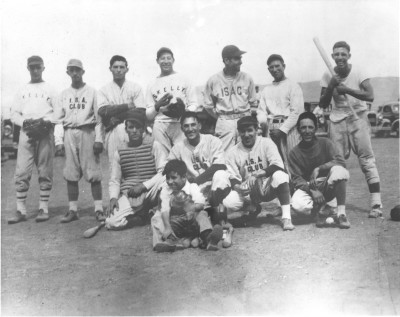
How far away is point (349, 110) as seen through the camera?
477 centimetres

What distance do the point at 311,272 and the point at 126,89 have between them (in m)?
3.09

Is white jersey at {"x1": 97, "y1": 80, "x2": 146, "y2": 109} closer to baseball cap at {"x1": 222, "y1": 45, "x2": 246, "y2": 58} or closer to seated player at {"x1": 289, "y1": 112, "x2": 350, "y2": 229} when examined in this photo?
baseball cap at {"x1": 222, "y1": 45, "x2": 246, "y2": 58}

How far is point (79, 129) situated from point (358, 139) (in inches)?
124

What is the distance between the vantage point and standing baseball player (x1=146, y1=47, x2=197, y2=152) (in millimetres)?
5102

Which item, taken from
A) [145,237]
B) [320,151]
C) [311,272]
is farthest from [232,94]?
[311,272]

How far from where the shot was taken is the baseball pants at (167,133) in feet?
16.8

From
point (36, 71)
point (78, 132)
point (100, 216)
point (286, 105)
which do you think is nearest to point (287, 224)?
point (286, 105)

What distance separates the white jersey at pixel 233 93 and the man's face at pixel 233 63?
0.09m

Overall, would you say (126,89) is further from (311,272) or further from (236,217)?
(311,272)

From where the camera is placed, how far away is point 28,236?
15.6 ft

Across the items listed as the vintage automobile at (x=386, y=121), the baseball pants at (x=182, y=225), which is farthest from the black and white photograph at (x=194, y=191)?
the vintage automobile at (x=386, y=121)

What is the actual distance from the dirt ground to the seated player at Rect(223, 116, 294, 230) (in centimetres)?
28

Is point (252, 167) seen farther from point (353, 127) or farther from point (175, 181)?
point (353, 127)

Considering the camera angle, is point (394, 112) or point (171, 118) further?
point (394, 112)
